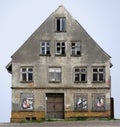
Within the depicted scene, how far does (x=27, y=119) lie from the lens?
5809cm

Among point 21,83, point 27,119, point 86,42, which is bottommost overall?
point 27,119

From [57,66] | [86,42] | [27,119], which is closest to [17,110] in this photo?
[27,119]

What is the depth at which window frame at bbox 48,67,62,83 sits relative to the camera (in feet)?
192

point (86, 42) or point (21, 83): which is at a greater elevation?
point (86, 42)

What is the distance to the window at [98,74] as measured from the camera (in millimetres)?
58781

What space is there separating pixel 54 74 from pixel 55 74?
0.10 meters

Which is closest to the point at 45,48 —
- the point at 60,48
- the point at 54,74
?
the point at 60,48

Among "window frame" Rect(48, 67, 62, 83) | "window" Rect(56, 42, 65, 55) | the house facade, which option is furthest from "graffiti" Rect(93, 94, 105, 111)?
"window" Rect(56, 42, 65, 55)

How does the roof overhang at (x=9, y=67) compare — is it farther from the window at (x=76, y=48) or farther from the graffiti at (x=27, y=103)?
the window at (x=76, y=48)

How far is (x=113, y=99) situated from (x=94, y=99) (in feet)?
13.2

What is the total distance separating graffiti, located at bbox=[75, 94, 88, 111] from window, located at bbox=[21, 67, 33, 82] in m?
4.98

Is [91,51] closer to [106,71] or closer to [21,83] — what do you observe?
[106,71]

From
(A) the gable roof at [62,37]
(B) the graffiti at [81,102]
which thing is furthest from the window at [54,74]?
(B) the graffiti at [81,102]

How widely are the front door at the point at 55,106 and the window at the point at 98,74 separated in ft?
12.5
